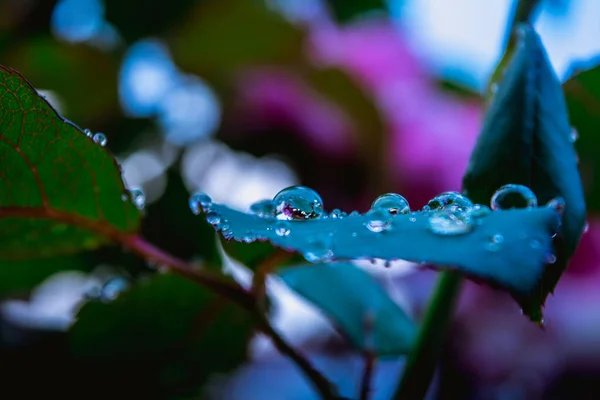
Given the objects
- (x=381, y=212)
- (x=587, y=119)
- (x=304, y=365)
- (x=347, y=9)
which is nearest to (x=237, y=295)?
(x=304, y=365)

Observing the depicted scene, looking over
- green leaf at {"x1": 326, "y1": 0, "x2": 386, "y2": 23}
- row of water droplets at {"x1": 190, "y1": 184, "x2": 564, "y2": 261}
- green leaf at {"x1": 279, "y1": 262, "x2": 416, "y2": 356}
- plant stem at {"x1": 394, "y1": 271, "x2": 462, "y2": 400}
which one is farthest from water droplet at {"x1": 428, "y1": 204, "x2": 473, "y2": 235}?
green leaf at {"x1": 326, "y1": 0, "x2": 386, "y2": 23}

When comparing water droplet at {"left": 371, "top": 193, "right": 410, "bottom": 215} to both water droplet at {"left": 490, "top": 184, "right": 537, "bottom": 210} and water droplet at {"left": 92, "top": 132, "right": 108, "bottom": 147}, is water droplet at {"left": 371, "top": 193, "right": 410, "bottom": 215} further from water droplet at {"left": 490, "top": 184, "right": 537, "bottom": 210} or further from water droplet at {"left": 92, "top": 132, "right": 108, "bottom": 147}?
water droplet at {"left": 92, "top": 132, "right": 108, "bottom": 147}

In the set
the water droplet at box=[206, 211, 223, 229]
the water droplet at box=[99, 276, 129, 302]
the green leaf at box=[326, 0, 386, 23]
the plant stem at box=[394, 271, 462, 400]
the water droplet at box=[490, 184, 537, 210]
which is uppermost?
the water droplet at box=[490, 184, 537, 210]

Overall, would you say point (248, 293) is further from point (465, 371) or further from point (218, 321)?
point (465, 371)

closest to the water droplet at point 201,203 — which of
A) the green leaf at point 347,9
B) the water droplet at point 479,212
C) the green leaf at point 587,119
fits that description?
the water droplet at point 479,212

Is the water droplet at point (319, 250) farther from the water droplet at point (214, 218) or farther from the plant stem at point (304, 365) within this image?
the plant stem at point (304, 365)

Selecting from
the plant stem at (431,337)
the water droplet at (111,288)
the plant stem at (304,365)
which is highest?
the plant stem at (431,337)

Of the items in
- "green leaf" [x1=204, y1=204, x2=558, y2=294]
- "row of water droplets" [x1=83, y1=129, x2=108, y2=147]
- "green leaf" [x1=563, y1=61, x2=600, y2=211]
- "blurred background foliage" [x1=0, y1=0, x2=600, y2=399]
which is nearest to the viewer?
"green leaf" [x1=204, y1=204, x2=558, y2=294]
